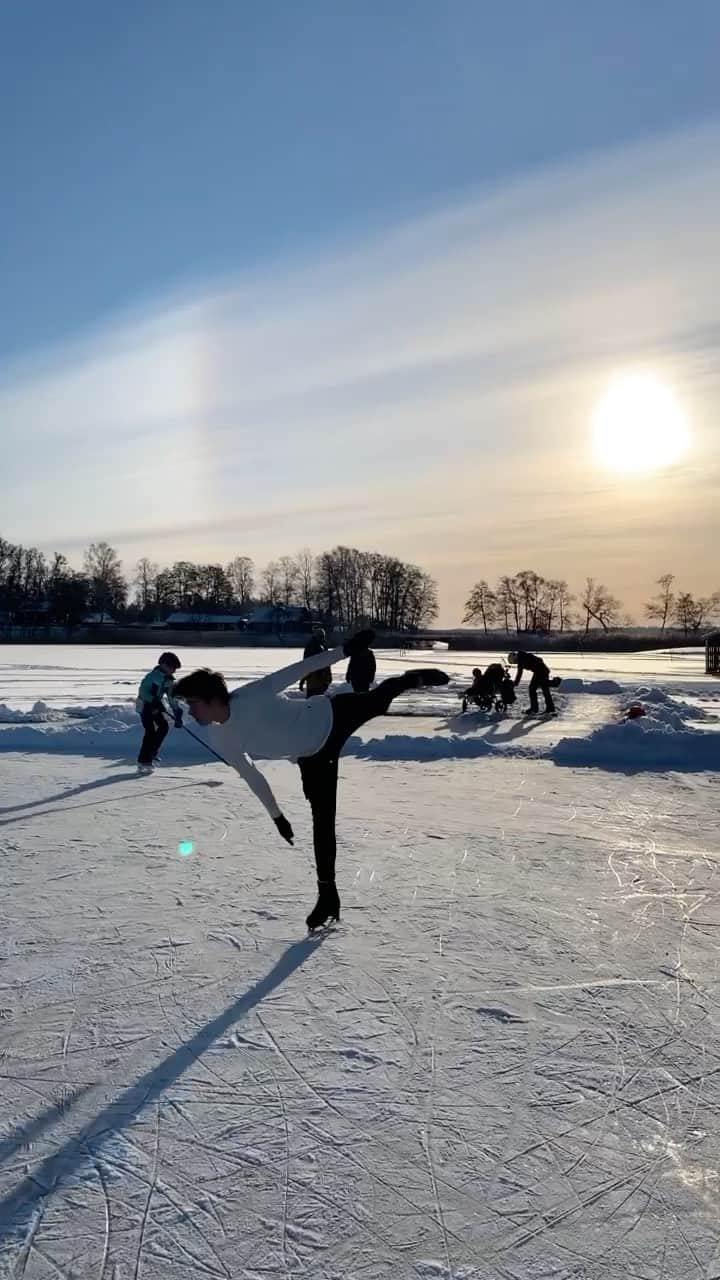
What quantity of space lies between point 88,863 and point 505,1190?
3918mm

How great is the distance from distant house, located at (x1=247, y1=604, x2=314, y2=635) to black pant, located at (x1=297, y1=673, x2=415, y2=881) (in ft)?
215

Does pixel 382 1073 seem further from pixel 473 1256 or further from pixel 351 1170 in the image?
pixel 473 1256

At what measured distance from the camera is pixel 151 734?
969 cm

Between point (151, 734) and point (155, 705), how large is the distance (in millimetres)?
573

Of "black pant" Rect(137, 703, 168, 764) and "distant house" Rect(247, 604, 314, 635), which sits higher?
"distant house" Rect(247, 604, 314, 635)

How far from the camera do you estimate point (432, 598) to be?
269 ft

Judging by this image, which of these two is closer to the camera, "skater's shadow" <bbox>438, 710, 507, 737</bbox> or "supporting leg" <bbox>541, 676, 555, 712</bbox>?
"skater's shadow" <bbox>438, 710, 507, 737</bbox>

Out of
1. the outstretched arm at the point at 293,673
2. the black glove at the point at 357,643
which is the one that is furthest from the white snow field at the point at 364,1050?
the black glove at the point at 357,643

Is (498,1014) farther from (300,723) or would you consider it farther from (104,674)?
(104,674)

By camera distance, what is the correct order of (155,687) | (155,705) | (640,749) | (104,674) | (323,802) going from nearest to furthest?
(323,802), (155,687), (155,705), (640,749), (104,674)

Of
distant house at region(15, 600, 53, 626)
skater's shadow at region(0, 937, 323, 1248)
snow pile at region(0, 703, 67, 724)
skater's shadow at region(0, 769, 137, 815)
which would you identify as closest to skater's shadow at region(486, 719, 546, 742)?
skater's shadow at region(0, 769, 137, 815)

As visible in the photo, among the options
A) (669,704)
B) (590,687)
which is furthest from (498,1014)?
(590,687)

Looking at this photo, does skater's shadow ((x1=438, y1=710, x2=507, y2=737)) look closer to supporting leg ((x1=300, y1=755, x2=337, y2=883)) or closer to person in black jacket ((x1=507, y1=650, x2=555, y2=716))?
person in black jacket ((x1=507, y1=650, x2=555, y2=716))

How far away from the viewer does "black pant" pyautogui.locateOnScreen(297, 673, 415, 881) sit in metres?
4.12
